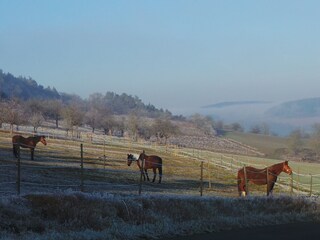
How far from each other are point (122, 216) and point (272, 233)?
3.63 meters

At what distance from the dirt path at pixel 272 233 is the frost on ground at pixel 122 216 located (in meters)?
0.44

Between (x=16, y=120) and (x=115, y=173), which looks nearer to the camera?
(x=115, y=173)

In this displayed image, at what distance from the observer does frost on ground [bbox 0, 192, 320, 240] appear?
11.4m

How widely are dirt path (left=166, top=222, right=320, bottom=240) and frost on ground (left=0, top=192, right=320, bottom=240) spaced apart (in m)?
0.44

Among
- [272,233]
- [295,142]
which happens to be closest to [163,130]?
[295,142]

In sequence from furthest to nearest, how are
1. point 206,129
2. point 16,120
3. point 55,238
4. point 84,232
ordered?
point 206,129, point 16,120, point 84,232, point 55,238

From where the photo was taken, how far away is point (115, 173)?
121ft

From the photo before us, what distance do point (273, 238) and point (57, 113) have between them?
129m

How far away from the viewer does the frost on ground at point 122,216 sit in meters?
11.4

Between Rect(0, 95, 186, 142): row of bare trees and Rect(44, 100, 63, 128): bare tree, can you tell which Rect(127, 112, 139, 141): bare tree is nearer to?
Rect(0, 95, 186, 142): row of bare trees

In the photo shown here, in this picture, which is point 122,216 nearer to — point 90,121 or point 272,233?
point 272,233

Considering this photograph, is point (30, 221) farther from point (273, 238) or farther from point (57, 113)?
point (57, 113)

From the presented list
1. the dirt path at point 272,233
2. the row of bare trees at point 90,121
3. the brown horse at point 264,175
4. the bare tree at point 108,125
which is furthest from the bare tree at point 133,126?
the dirt path at point 272,233

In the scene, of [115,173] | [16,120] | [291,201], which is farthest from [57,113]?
[291,201]
